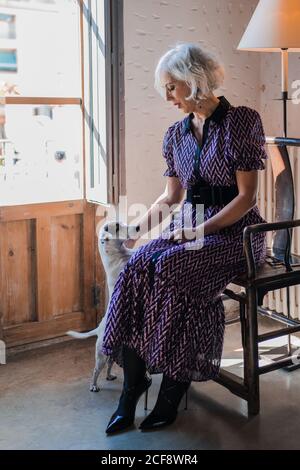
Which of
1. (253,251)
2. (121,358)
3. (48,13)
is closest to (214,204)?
(253,251)

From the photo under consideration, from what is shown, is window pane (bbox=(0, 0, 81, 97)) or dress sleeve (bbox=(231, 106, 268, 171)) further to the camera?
window pane (bbox=(0, 0, 81, 97))

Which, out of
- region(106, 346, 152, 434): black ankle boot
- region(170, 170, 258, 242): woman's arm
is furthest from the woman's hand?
region(106, 346, 152, 434): black ankle boot

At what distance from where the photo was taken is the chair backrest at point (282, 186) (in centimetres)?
293

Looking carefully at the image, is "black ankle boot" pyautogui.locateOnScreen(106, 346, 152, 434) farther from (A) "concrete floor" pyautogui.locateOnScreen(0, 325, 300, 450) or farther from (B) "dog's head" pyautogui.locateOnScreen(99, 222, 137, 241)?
(B) "dog's head" pyautogui.locateOnScreen(99, 222, 137, 241)

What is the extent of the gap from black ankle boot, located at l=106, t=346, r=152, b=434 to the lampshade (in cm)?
147

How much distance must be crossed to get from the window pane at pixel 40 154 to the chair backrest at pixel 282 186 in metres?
1.00

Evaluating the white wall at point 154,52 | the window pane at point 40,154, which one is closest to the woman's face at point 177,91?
the white wall at point 154,52

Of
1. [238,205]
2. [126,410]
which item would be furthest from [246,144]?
[126,410]

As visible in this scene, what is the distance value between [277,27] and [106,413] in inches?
70.9

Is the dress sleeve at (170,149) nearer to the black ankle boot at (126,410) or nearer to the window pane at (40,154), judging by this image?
the window pane at (40,154)

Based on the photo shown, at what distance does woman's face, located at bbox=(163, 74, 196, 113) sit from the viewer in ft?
8.41

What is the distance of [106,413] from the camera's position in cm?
262

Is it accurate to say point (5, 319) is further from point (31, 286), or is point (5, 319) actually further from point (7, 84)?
point (7, 84)

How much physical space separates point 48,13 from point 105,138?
682 mm
